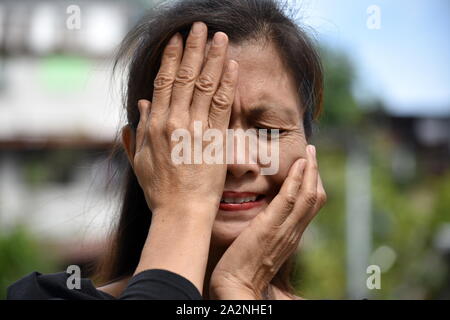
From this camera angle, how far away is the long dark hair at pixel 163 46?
2.11 metres

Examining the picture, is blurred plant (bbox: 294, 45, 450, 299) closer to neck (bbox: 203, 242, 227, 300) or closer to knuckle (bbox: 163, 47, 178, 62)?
neck (bbox: 203, 242, 227, 300)

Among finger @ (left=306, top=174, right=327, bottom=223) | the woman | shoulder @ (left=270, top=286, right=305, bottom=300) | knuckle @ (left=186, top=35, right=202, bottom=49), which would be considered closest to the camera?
the woman

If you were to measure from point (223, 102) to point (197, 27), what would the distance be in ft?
0.84

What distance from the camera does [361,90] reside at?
16484 mm

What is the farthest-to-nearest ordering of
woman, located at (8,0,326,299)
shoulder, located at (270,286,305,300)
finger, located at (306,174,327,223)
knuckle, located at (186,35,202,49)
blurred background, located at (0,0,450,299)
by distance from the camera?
1. blurred background, located at (0,0,450,299)
2. shoulder, located at (270,286,305,300)
3. finger, located at (306,174,327,223)
4. knuckle, located at (186,35,202,49)
5. woman, located at (8,0,326,299)

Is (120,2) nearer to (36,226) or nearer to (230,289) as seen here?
(36,226)

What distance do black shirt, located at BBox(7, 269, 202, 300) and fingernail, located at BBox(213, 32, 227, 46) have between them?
0.65 metres

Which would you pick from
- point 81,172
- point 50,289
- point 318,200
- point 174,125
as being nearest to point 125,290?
point 50,289

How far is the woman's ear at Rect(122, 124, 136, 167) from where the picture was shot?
2.12 m

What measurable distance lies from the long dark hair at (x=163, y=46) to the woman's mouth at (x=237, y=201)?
0.37m

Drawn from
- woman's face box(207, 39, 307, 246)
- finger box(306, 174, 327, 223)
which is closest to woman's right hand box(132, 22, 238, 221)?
woman's face box(207, 39, 307, 246)

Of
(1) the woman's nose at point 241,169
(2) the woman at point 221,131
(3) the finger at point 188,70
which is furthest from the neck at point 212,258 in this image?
(3) the finger at point 188,70

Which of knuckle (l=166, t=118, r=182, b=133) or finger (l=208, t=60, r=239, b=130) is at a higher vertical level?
finger (l=208, t=60, r=239, b=130)

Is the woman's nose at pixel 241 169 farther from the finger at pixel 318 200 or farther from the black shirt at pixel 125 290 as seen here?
the black shirt at pixel 125 290
